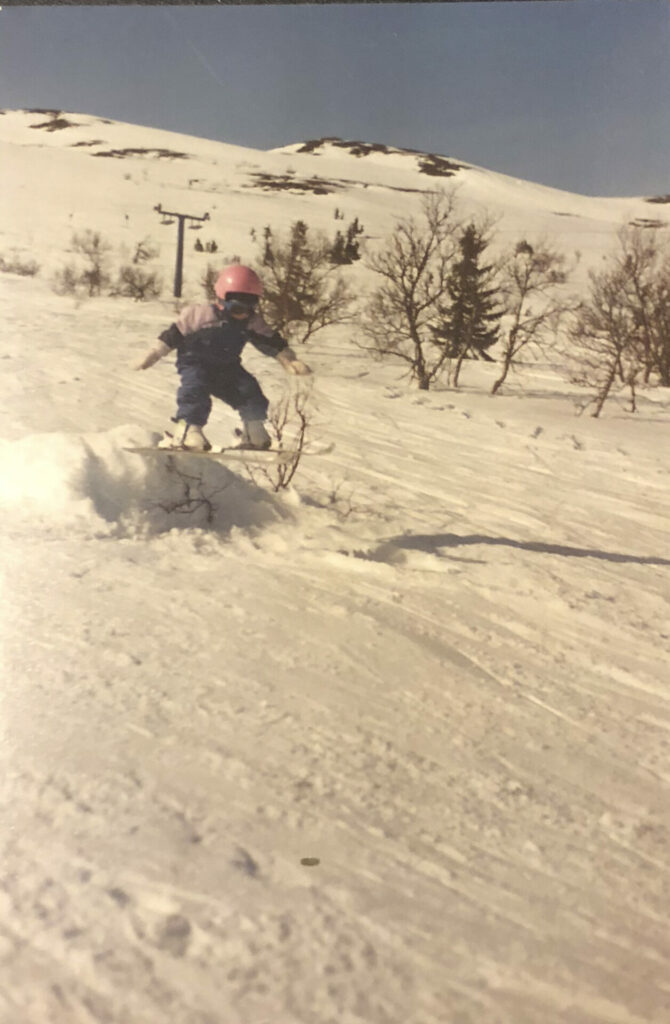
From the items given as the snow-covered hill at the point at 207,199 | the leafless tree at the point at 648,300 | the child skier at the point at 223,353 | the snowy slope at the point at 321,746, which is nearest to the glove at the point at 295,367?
the child skier at the point at 223,353

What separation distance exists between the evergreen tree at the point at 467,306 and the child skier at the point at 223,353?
27.7ft

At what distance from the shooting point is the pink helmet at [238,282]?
331 centimetres

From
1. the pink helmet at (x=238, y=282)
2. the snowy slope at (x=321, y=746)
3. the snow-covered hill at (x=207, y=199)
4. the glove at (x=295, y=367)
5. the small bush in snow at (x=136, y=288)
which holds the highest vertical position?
the snow-covered hill at (x=207, y=199)

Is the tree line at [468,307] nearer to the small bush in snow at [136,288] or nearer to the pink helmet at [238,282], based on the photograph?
the small bush in snow at [136,288]

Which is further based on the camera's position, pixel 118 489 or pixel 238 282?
pixel 118 489

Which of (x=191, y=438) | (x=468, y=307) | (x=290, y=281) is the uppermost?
(x=468, y=307)

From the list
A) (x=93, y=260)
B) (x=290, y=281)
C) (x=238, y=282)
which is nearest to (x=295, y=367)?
(x=238, y=282)

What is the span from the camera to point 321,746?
2340mm

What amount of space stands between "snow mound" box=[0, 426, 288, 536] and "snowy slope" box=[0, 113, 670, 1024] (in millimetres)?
17

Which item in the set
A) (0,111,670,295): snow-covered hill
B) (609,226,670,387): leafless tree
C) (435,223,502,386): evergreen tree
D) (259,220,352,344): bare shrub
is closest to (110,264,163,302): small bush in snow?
(0,111,670,295): snow-covered hill

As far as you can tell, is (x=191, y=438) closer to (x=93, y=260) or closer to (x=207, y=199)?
(x=93, y=260)

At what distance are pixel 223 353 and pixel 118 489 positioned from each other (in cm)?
109

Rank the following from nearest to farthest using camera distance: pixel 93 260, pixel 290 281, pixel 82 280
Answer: pixel 290 281 < pixel 82 280 < pixel 93 260

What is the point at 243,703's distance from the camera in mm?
2520
